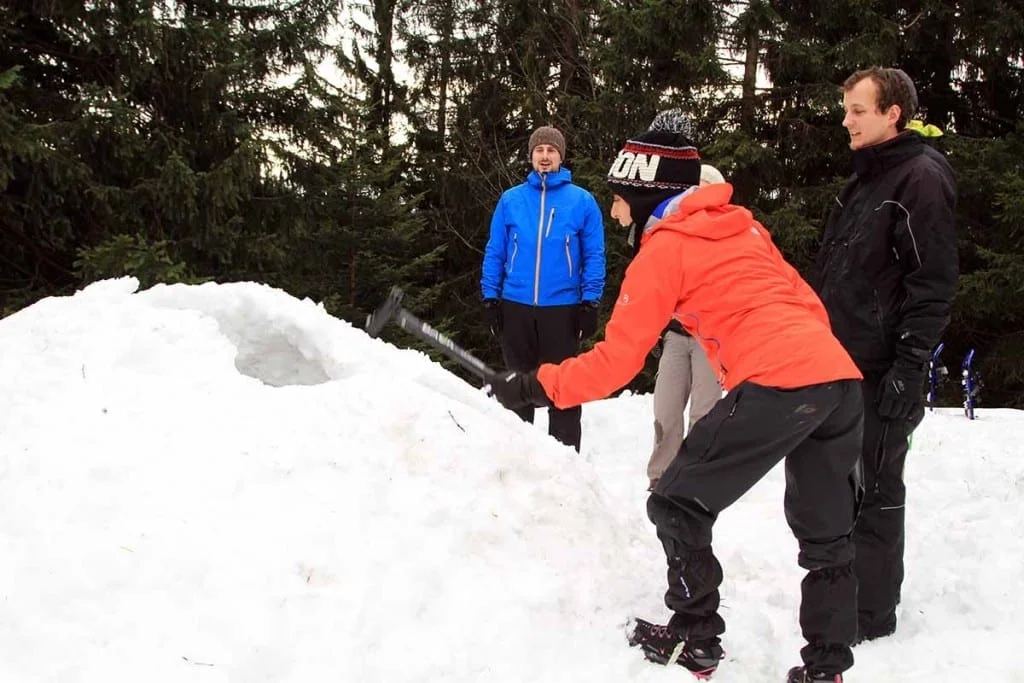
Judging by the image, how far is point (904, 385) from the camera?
9.88 ft

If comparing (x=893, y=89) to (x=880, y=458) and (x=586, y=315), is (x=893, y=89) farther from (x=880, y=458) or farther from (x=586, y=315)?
(x=586, y=315)

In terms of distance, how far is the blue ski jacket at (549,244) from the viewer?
17.4ft

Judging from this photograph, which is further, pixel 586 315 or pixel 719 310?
pixel 586 315

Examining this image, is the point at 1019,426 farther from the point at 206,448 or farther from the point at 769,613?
the point at 206,448

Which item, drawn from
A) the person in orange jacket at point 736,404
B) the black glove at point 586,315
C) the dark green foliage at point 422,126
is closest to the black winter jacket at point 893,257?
the person in orange jacket at point 736,404

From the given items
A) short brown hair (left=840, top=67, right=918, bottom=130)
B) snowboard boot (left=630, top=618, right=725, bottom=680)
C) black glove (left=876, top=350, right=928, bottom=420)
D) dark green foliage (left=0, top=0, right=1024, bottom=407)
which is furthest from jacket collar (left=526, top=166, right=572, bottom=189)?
dark green foliage (left=0, top=0, right=1024, bottom=407)

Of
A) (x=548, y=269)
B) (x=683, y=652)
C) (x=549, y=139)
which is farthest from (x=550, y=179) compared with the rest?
(x=683, y=652)

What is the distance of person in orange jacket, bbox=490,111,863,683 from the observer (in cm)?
260

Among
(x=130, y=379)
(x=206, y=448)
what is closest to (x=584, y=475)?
(x=206, y=448)

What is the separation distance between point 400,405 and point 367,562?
32.2 inches

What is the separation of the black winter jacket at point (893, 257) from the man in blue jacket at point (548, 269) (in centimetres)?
214

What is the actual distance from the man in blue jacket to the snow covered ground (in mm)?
1246

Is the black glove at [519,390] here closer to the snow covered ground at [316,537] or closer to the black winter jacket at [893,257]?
the snow covered ground at [316,537]

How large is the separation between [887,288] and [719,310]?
91 centimetres
